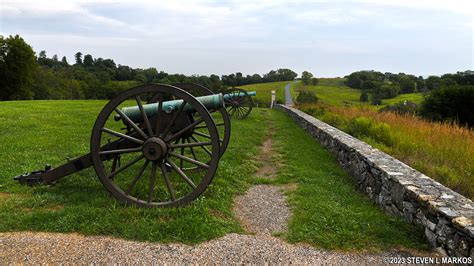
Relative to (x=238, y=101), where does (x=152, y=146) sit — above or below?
above

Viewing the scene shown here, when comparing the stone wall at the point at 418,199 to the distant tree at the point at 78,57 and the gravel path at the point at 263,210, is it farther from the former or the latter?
the distant tree at the point at 78,57

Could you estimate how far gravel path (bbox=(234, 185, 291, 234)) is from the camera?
466 cm

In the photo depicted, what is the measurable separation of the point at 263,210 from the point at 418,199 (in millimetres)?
2037

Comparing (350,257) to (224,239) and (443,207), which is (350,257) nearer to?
(443,207)

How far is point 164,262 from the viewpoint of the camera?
3619 millimetres

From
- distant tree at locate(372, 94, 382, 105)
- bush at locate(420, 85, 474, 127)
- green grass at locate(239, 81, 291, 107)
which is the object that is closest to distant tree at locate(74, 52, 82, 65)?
green grass at locate(239, 81, 291, 107)

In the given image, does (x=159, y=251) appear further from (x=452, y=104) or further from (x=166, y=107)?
(x=452, y=104)

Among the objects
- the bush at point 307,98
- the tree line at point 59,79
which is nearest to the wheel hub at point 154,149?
the tree line at point 59,79

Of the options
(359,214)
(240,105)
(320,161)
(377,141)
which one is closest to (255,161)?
(320,161)

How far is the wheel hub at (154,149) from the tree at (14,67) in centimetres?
4399

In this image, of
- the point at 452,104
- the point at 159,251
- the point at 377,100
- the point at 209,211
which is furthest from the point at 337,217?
the point at 377,100

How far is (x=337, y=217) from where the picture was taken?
15.7 ft

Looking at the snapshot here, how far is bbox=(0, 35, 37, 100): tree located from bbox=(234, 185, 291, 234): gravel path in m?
44.0

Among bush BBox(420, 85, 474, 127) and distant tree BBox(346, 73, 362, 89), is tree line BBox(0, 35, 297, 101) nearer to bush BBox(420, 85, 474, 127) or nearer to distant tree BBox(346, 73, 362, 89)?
bush BBox(420, 85, 474, 127)
